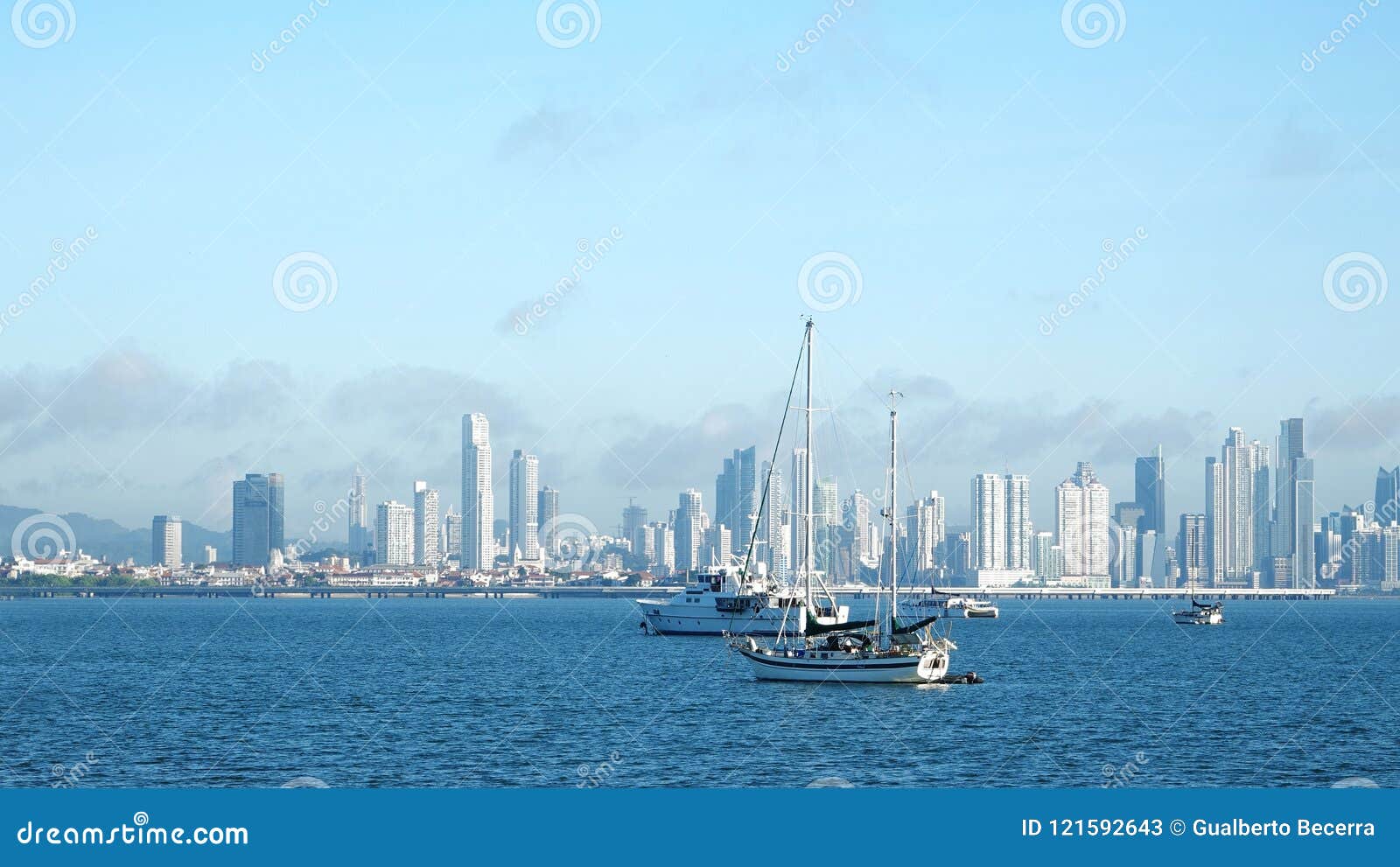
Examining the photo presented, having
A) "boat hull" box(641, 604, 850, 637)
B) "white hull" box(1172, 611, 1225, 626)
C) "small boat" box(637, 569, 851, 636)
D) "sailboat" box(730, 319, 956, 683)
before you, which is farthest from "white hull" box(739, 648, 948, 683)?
"white hull" box(1172, 611, 1225, 626)

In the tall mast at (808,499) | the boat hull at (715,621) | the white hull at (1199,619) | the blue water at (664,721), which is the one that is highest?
the tall mast at (808,499)

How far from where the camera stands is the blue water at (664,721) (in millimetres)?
48969

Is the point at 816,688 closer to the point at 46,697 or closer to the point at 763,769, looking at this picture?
the point at 763,769

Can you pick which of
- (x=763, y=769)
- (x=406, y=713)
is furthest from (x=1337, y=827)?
(x=406, y=713)

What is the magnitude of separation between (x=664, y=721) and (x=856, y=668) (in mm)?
17287

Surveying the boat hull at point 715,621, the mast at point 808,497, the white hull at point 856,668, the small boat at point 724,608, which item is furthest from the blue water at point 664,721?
the small boat at point 724,608

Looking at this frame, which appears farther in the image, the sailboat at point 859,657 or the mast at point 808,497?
the mast at point 808,497

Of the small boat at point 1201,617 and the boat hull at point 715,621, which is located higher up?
the boat hull at point 715,621

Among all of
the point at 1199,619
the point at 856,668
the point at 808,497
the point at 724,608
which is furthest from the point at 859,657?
the point at 1199,619

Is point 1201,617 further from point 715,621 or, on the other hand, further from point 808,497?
point 808,497

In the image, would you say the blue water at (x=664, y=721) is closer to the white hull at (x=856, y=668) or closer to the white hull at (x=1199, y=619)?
the white hull at (x=856, y=668)

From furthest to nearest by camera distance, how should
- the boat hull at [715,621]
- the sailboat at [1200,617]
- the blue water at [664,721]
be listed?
the sailboat at [1200,617], the boat hull at [715,621], the blue water at [664,721]

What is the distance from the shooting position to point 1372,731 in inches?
2441

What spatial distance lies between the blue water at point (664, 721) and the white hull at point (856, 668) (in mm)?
781
